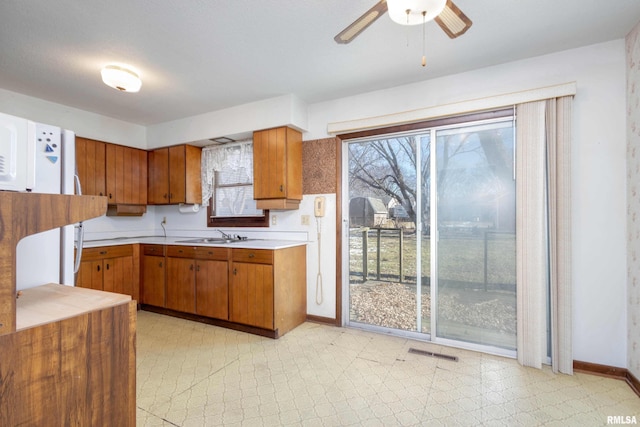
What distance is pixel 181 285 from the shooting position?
11.1 ft

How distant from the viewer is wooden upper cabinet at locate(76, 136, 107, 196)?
3.39 metres

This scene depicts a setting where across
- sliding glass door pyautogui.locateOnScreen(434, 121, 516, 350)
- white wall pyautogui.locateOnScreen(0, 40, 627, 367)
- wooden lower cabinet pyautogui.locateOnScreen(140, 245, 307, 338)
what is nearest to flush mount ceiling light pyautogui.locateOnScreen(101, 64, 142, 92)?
wooden lower cabinet pyautogui.locateOnScreen(140, 245, 307, 338)

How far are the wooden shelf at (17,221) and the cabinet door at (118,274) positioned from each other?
2936mm

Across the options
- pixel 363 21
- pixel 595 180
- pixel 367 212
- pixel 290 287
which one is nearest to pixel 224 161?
pixel 290 287

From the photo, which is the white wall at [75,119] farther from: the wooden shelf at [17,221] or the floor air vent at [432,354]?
the floor air vent at [432,354]

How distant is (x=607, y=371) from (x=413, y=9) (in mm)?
2783

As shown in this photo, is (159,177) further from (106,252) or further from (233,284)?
(233,284)

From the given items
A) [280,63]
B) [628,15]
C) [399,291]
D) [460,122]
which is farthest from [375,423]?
[628,15]

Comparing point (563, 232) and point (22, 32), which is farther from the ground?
point (22, 32)

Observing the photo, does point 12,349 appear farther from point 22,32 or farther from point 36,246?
point 22,32

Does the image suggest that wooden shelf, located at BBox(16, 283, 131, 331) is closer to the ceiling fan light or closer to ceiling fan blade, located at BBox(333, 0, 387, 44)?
ceiling fan blade, located at BBox(333, 0, 387, 44)

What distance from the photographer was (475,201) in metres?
2.60

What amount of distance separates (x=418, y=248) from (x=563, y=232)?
1.10 meters

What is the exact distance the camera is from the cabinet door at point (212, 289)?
3086 mm
